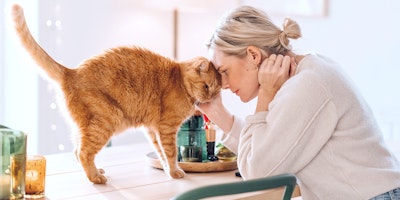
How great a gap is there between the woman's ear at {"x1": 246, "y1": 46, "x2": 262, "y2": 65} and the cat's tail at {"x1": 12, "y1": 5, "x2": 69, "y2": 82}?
21.2 inches

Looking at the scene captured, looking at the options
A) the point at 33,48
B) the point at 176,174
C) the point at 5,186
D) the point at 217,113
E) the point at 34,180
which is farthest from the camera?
the point at 217,113

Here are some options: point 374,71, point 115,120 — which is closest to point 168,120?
point 115,120

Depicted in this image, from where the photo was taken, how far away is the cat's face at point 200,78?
1840 mm

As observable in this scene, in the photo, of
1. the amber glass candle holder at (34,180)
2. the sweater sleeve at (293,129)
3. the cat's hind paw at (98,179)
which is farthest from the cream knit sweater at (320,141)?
the amber glass candle holder at (34,180)

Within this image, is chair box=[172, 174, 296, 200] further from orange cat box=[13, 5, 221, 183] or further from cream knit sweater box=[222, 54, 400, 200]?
orange cat box=[13, 5, 221, 183]

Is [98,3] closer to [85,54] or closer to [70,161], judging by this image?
[85,54]

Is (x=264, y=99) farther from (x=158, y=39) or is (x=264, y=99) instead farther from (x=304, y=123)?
(x=158, y=39)

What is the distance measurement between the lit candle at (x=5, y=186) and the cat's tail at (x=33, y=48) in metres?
0.37

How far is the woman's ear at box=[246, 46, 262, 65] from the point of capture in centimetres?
173

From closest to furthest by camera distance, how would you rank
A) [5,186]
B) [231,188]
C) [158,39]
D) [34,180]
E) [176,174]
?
[231,188] < [5,186] < [34,180] < [176,174] < [158,39]

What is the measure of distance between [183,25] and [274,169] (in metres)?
2.70

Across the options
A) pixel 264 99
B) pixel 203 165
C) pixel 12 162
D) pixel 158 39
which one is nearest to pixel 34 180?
pixel 12 162

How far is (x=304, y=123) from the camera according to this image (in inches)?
61.2

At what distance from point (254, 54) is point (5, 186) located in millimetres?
792
